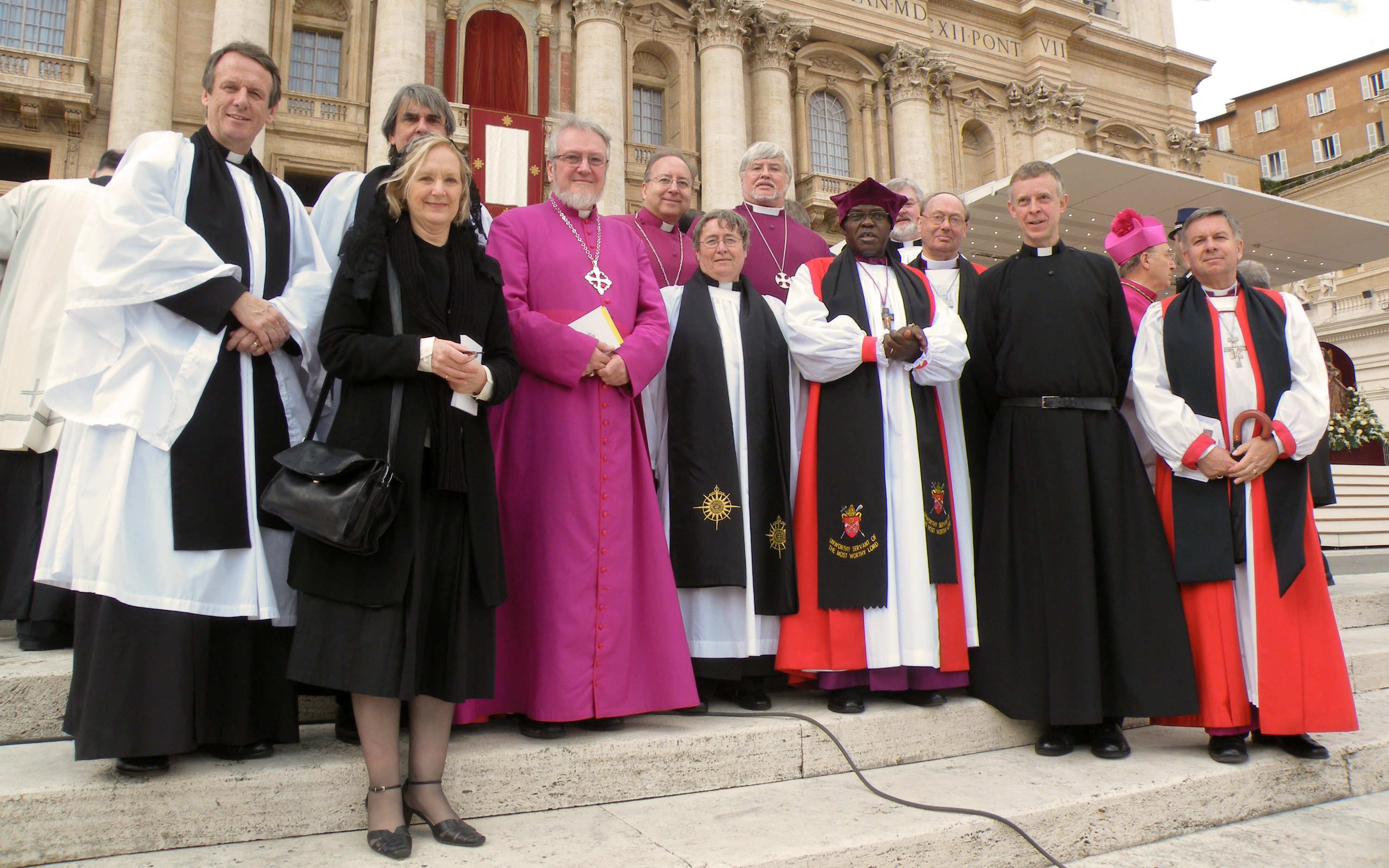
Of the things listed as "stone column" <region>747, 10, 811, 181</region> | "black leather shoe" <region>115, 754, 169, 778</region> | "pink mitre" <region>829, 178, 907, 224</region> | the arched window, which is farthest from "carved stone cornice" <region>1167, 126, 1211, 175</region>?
"black leather shoe" <region>115, 754, 169, 778</region>

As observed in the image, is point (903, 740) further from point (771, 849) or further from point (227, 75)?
point (227, 75)

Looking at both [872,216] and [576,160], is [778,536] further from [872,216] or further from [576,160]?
[576,160]

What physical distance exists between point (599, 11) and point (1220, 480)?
1977cm

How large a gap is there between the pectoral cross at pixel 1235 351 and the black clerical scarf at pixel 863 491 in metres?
1.18

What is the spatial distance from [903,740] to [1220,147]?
59687 mm

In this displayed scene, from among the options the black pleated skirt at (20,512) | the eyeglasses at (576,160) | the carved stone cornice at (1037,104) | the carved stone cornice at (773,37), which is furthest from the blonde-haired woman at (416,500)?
the carved stone cornice at (1037,104)

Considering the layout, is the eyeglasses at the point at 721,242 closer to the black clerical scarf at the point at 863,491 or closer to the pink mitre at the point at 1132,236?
the black clerical scarf at the point at 863,491

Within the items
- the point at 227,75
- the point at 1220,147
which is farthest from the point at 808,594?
the point at 1220,147

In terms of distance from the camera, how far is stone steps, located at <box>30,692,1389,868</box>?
93.4 inches

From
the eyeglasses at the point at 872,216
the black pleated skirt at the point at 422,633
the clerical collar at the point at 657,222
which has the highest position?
the clerical collar at the point at 657,222

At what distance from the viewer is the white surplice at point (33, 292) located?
381 cm

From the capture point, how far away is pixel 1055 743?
3.48 metres

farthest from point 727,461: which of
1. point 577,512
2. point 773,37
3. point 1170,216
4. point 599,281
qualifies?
point 773,37

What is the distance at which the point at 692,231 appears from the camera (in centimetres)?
420
